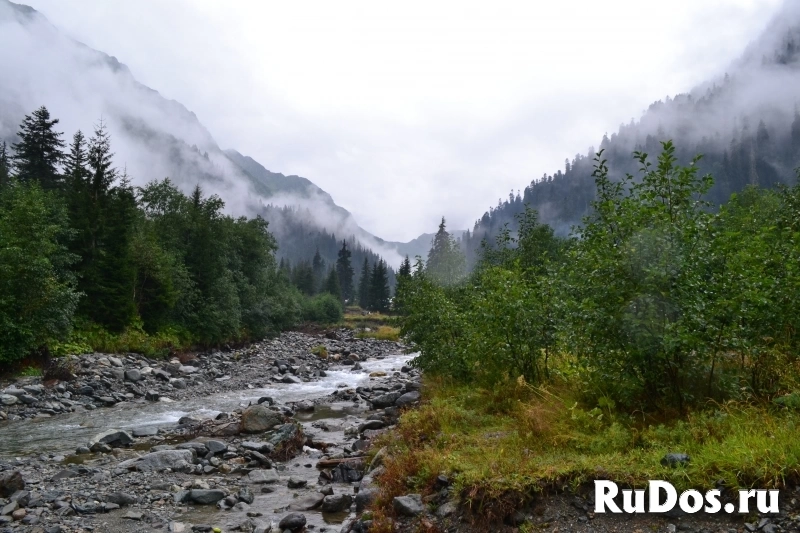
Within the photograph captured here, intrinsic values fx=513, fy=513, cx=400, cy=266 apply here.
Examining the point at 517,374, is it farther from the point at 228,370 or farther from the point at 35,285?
the point at 228,370

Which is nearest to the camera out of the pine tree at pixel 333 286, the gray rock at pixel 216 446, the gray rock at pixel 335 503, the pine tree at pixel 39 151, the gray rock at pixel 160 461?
the gray rock at pixel 335 503

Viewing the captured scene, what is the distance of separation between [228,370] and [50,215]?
48.0 ft

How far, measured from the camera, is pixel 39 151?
51312 millimetres

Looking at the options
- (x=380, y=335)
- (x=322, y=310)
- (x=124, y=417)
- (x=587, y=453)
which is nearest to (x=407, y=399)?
(x=124, y=417)

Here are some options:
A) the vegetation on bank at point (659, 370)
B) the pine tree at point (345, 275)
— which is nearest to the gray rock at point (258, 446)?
the vegetation on bank at point (659, 370)

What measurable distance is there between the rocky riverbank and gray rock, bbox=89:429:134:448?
0.05 m

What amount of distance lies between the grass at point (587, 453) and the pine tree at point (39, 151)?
53.5m

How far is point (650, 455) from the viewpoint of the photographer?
6.98 meters

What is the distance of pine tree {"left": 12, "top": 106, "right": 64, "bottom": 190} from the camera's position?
5022 centimetres

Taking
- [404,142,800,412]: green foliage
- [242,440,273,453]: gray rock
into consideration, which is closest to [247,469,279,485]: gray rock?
[242,440,273,453]: gray rock

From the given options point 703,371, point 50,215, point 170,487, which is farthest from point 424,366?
point 50,215

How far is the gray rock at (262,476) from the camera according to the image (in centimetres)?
1289

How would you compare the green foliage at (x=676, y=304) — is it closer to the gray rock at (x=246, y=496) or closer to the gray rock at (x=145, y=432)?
the gray rock at (x=246, y=496)

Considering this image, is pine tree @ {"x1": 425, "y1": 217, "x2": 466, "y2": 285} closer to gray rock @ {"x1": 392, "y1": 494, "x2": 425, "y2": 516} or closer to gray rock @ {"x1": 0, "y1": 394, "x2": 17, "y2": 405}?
gray rock @ {"x1": 0, "y1": 394, "x2": 17, "y2": 405}
